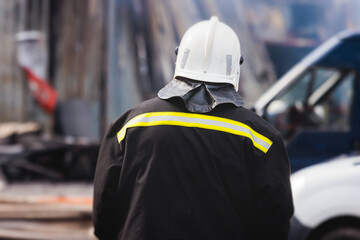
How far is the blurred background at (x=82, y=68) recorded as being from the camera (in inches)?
426

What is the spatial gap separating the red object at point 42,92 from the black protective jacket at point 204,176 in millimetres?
8969

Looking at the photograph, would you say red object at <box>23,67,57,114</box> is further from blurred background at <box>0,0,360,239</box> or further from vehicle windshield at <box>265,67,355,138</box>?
vehicle windshield at <box>265,67,355,138</box>

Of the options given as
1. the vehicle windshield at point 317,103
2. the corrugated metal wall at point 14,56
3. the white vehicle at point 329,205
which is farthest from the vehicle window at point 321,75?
the corrugated metal wall at point 14,56

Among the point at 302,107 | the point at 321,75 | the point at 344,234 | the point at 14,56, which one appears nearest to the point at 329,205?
the point at 344,234

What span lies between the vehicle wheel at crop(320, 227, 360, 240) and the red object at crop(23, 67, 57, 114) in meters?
7.91

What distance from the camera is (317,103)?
712cm

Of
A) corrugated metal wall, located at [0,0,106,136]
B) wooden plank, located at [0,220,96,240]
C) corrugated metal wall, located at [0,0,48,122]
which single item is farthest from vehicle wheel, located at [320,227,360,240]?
corrugated metal wall, located at [0,0,48,122]

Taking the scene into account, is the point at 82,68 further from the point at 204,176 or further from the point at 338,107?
Answer: the point at 204,176

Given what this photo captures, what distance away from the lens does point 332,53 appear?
20.9 feet

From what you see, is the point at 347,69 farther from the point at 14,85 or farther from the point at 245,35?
the point at 14,85

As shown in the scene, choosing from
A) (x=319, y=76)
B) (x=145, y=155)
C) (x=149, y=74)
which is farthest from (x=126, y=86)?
(x=145, y=155)

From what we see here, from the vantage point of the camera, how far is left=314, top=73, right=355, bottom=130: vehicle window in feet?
21.9

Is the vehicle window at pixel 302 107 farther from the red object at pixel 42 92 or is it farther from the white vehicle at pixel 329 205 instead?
the red object at pixel 42 92

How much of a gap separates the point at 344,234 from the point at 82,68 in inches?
301
